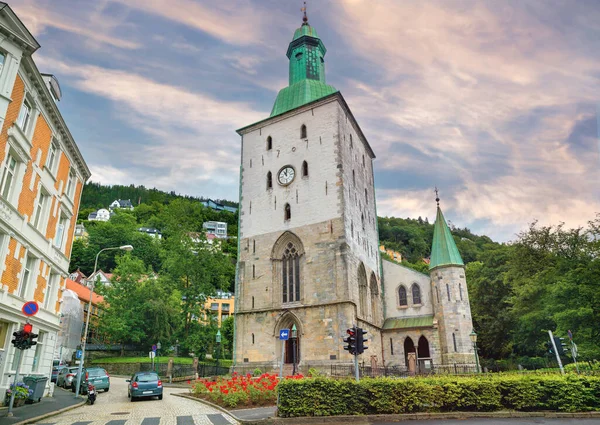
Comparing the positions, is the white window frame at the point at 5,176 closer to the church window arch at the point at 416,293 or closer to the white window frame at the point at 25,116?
the white window frame at the point at 25,116

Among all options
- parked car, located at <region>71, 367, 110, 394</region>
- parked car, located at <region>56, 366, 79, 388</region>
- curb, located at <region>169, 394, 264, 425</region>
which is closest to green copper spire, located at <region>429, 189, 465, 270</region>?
curb, located at <region>169, 394, 264, 425</region>

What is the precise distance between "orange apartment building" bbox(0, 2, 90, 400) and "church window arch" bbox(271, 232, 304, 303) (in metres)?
14.5

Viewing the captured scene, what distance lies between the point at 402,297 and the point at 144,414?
83.0ft

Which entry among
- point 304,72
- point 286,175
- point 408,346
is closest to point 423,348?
point 408,346

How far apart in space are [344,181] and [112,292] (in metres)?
28.1

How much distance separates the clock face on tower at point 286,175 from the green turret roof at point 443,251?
12414 mm

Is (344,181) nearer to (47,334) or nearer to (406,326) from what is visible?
(406,326)

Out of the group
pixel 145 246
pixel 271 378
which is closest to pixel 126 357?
pixel 271 378

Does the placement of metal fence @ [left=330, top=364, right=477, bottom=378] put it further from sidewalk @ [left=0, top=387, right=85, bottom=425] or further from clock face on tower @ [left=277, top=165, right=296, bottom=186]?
clock face on tower @ [left=277, top=165, right=296, bottom=186]

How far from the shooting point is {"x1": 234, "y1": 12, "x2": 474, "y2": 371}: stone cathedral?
29.3 meters

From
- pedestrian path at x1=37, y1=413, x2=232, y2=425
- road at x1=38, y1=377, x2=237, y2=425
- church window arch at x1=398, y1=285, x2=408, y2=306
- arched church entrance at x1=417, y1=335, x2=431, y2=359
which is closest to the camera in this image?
pedestrian path at x1=37, y1=413, x2=232, y2=425

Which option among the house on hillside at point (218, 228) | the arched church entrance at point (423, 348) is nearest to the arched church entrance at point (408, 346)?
the arched church entrance at point (423, 348)

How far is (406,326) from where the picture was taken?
33.3m

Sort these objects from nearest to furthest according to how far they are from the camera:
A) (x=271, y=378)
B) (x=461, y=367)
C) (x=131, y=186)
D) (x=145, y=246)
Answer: (x=271, y=378)
(x=461, y=367)
(x=145, y=246)
(x=131, y=186)
